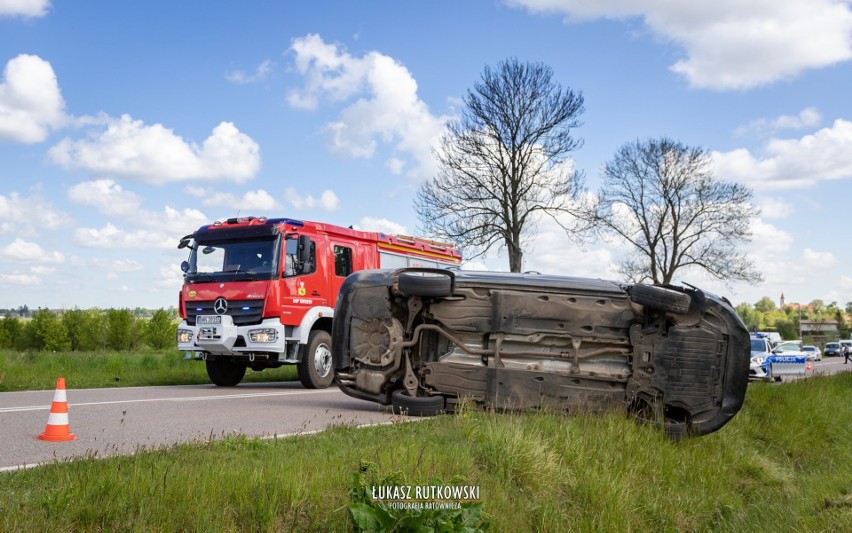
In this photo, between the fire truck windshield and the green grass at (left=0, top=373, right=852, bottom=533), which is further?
the fire truck windshield

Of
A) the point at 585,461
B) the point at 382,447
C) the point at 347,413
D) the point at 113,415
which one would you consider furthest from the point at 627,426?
the point at 113,415

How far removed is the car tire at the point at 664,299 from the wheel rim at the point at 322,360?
736 centimetres

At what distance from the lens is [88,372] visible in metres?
16.1

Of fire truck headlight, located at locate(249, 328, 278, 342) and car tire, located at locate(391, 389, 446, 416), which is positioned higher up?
fire truck headlight, located at locate(249, 328, 278, 342)

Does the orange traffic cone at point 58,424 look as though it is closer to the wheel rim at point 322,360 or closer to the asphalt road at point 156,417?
the asphalt road at point 156,417

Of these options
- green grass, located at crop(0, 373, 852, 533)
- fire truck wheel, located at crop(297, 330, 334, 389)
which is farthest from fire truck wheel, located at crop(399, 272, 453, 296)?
fire truck wheel, located at crop(297, 330, 334, 389)

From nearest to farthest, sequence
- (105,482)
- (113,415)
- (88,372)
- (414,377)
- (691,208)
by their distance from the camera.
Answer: (105,482), (414,377), (113,415), (88,372), (691,208)

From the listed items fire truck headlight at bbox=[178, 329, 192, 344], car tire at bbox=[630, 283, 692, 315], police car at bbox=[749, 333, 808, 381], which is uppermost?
car tire at bbox=[630, 283, 692, 315]

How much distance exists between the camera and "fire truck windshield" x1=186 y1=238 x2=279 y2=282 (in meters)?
13.4

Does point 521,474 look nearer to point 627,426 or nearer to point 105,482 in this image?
point 627,426

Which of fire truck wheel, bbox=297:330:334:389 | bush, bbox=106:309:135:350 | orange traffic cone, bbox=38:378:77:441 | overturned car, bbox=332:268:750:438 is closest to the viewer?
orange traffic cone, bbox=38:378:77:441

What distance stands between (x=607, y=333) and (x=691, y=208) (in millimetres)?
40945

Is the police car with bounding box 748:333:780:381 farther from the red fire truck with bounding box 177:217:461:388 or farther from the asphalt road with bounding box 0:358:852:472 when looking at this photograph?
the asphalt road with bounding box 0:358:852:472

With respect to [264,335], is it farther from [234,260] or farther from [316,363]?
[234,260]
